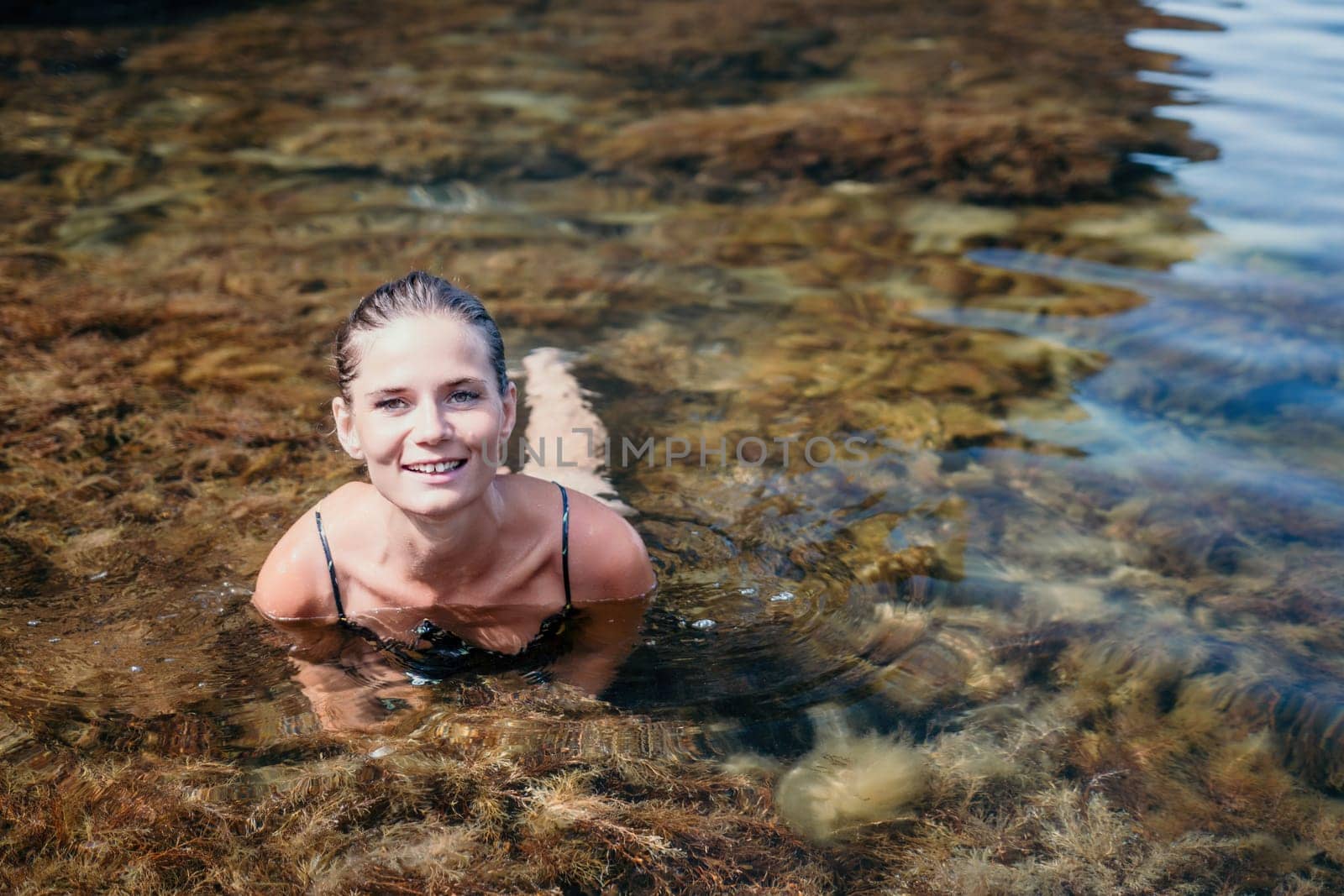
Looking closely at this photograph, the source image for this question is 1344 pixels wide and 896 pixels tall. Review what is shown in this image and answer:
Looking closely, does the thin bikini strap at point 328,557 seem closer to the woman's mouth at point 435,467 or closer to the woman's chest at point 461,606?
the woman's chest at point 461,606

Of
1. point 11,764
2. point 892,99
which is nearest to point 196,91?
point 892,99

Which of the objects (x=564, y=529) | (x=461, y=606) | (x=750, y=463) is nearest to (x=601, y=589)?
(x=564, y=529)

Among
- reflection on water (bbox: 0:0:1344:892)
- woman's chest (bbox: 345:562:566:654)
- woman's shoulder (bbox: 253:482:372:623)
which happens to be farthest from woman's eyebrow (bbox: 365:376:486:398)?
reflection on water (bbox: 0:0:1344:892)

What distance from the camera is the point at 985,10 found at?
1144 centimetres

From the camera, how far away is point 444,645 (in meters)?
3.29

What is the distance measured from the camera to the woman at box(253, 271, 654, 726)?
2.92 meters

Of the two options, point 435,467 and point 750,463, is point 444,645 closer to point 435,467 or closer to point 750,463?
point 435,467

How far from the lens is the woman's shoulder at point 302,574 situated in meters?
3.21

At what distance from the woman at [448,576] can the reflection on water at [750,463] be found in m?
0.11

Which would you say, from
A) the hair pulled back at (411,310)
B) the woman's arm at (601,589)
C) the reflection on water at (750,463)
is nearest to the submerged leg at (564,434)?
the reflection on water at (750,463)

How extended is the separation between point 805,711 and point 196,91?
7421 mm

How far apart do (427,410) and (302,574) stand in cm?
76

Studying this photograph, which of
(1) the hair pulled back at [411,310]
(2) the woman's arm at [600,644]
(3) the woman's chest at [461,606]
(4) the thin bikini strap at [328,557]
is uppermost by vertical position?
(1) the hair pulled back at [411,310]

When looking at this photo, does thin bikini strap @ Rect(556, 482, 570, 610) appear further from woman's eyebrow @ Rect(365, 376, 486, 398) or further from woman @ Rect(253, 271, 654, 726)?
woman's eyebrow @ Rect(365, 376, 486, 398)
